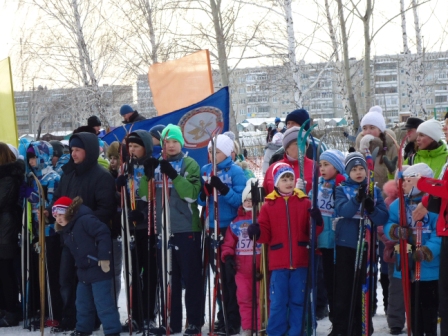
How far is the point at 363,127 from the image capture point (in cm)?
653

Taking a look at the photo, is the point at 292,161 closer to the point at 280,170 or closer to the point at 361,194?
the point at 280,170

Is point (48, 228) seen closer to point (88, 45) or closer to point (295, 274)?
point (295, 274)

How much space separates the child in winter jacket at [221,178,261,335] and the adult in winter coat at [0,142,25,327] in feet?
7.39

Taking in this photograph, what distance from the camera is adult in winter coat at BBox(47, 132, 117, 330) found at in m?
6.11

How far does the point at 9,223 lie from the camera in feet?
22.1

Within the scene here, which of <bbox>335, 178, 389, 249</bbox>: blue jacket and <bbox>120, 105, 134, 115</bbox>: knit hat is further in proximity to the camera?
<bbox>120, 105, 134, 115</bbox>: knit hat

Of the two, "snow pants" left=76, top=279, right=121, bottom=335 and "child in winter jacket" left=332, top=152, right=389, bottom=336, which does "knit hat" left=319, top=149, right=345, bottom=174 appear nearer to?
"child in winter jacket" left=332, top=152, right=389, bottom=336

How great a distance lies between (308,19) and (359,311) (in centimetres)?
1345

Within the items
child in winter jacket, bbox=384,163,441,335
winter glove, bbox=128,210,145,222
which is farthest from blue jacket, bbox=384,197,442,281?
winter glove, bbox=128,210,145,222

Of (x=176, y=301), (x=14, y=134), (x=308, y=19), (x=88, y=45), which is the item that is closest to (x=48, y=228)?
(x=176, y=301)

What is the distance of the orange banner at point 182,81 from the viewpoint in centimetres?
922

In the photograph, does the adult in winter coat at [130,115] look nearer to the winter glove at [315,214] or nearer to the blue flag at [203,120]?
the blue flag at [203,120]

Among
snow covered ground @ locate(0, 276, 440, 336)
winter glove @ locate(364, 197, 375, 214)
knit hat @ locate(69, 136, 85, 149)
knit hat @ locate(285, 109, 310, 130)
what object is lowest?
snow covered ground @ locate(0, 276, 440, 336)

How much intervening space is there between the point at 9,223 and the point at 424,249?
391 cm
